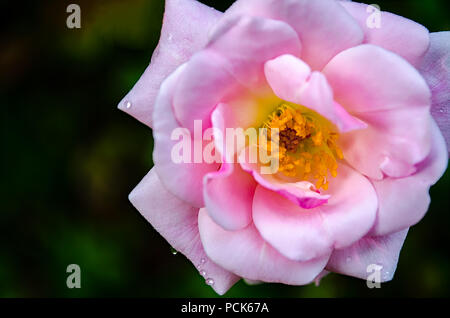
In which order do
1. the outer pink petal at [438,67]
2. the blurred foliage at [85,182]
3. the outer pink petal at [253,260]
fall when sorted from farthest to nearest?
the blurred foliage at [85,182] → the outer pink petal at [438,67] → the outer pink petal at [253,260]

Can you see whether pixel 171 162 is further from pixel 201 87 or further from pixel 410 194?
pixel 410 194

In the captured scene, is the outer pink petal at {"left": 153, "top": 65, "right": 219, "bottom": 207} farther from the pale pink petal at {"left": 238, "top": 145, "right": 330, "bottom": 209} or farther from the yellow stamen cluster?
the yellow stamen cluster

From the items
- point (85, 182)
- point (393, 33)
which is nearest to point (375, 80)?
point (393, 33)

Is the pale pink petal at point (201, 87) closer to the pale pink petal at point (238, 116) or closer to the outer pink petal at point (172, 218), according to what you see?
the pale pink petal at point (238, 116)

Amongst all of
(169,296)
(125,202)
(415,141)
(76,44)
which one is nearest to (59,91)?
(76,44)

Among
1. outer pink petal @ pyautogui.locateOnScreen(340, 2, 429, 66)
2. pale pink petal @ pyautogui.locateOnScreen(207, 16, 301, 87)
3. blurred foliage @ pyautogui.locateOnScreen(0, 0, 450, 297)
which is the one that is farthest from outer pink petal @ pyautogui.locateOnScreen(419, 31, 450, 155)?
blurred foliage @ pyautogui.locateOnScreen(0, 0, 450, 297)

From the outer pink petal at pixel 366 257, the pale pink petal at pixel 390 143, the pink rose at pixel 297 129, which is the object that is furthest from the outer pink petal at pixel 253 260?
the pale pink petal at pixel 390 143
